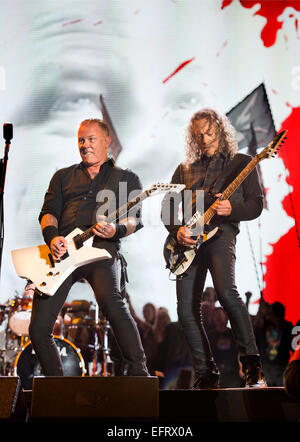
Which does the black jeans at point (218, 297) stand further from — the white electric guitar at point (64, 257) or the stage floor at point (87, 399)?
the stage floor at point (87, 399)

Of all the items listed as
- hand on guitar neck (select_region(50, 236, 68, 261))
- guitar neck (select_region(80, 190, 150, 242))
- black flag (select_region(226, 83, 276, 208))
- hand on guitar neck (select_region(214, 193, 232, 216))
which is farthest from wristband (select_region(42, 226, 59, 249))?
black flag (select_region(226, 83, 276, 208))

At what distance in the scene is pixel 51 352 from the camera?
11.5 feet

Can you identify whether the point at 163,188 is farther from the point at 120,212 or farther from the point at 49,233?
the point at 49,233

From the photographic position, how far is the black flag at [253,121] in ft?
15.5

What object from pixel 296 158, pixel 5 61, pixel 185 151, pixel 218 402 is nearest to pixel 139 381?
pixel 218 402

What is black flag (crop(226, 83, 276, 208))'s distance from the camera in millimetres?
4730

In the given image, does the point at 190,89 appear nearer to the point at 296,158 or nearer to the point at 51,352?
the point at 296,158

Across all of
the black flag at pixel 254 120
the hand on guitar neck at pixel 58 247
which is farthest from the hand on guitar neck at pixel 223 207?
the hand on guitar neck at pixel 58 247

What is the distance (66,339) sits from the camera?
4656mm

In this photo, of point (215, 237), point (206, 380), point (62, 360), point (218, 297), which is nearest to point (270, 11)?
point (215, 237)

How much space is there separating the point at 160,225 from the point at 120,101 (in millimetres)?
1288

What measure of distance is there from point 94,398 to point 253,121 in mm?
3234

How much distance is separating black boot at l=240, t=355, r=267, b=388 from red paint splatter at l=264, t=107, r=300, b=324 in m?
1.15

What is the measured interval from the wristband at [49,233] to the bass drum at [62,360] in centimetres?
120
